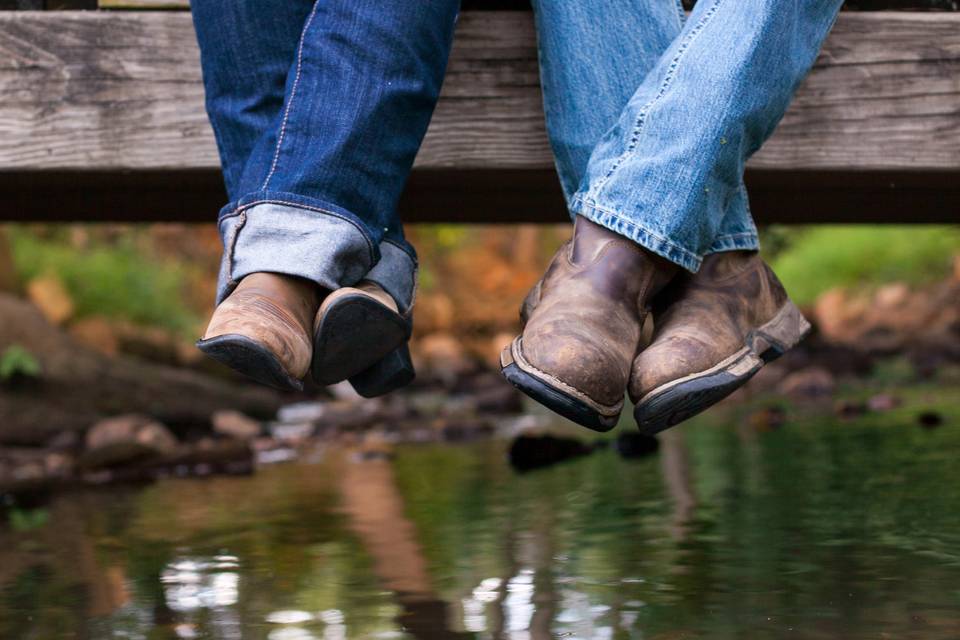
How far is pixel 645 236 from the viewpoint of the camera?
62.1 inches

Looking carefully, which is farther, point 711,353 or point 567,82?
point 567,82

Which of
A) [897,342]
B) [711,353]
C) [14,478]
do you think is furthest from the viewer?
[897,342]

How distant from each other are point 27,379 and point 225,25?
3.91 meters

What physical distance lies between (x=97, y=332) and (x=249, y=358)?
23.7 ft

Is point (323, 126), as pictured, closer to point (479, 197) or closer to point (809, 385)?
point (479, 197)

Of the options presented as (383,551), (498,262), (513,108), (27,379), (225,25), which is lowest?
(498,262)

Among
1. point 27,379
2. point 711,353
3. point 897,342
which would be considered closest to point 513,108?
point 711,353

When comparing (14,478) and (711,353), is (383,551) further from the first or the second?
(14,478)

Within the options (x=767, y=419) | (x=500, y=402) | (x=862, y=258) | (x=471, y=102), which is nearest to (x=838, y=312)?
(x=862, y=258)

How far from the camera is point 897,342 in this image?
7102 mm

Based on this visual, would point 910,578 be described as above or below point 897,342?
above

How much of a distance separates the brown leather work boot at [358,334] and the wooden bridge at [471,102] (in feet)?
1.39

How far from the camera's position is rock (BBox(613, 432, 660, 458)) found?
3.21 m

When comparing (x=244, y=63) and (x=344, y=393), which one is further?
(x=344, y=393)
